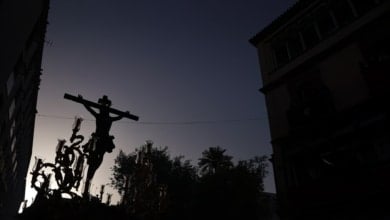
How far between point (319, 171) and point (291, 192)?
1.68 meters

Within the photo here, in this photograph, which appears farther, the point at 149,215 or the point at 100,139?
the point at 149,215

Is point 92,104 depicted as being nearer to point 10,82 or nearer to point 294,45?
point 10,82

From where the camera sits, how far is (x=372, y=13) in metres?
13.8

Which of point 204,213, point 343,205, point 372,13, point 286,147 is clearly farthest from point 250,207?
point 372,13

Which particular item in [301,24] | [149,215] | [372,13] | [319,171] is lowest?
[149,215]

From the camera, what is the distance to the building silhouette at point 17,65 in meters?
12.4

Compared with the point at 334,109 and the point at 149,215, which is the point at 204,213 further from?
the point at 149,215

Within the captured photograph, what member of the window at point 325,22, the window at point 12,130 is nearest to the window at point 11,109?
the window at point 12,130

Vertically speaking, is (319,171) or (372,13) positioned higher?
(372,13)

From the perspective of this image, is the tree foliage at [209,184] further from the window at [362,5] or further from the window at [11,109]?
the window at [362,5]

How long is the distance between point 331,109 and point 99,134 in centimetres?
1128

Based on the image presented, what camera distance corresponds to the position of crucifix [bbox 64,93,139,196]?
596 centimetres

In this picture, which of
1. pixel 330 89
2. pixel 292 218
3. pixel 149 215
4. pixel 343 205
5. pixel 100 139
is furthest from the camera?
pixel 330 89

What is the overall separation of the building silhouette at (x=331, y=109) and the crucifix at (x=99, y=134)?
946 centimetres
